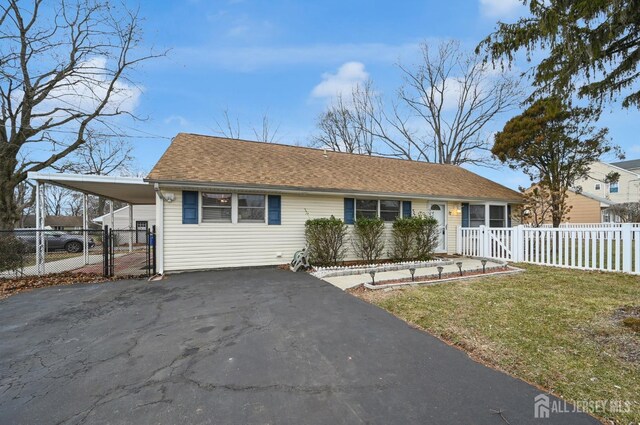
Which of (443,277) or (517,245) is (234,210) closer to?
(443,277)

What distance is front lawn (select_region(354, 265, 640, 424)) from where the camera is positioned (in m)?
2.61

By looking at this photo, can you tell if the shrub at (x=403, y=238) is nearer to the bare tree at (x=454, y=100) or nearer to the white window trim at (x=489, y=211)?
the white window trim at (x=489, y=211)

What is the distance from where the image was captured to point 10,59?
1145 cm

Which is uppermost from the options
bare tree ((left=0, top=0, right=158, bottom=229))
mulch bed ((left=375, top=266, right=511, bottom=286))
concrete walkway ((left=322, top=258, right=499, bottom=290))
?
bare tree ((left=0, top=0, right=158, bottom=229))

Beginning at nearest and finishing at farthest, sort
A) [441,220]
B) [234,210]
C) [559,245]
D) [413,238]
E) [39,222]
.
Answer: [39,222], [559,245], [234,210], [413,238], [441,220]

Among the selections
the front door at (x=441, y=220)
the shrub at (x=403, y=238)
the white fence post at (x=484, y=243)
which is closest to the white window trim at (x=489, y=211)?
the front door at (x=441, y=220)

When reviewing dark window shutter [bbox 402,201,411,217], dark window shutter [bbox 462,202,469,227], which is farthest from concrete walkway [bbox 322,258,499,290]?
dark window shutter [bbox 462,202,469,227]

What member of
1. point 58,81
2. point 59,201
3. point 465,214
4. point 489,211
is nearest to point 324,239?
point 465,214

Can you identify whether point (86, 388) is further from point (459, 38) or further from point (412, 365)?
point (459, 38)

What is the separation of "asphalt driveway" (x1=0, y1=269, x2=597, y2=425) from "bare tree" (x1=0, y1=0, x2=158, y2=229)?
40.9 feet

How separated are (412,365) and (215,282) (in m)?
5.50

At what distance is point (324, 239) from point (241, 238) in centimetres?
265

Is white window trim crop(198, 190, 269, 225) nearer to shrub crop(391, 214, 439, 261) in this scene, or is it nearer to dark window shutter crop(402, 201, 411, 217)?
shrub crop(391, 214, 439, 261)

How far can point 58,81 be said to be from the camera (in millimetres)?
13883
